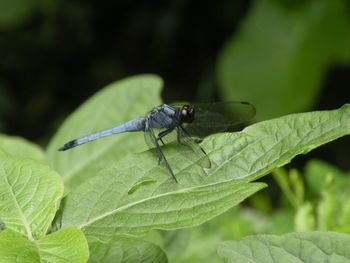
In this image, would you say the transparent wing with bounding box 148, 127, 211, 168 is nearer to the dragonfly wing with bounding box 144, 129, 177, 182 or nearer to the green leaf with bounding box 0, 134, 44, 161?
the dragonfly wing with bounding box 144, 129, 177, 182

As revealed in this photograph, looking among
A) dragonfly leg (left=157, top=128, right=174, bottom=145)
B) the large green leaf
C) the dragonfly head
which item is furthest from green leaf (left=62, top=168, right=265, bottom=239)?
the dragonfly head

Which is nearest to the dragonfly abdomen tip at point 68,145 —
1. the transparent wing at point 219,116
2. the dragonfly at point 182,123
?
the dragonfly at point 182,123

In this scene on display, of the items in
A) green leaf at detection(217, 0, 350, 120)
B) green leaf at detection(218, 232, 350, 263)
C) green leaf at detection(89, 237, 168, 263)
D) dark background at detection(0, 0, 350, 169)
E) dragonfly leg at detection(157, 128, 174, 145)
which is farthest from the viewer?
dark background at detection(0, 0, 350, 169)

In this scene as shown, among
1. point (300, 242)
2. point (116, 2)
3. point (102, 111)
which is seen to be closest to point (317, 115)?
point (300, 242)

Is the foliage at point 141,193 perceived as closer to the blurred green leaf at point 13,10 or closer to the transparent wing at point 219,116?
the transparent wing at point 219,116

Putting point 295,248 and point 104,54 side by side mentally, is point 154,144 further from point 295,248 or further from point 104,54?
point 104,54
